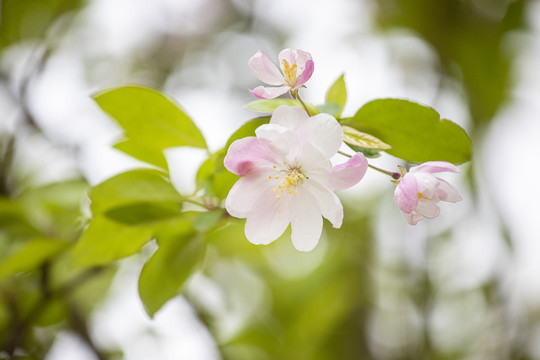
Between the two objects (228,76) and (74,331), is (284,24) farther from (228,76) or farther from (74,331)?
(74,331)

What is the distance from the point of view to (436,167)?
0.53m

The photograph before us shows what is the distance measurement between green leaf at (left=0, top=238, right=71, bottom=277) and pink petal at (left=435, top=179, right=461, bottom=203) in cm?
65

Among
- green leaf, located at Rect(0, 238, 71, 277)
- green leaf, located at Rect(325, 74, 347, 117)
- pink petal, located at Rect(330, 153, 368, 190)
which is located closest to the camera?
pink petal, located at Rect(330, 153, 368, 190)

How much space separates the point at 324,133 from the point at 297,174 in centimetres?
8

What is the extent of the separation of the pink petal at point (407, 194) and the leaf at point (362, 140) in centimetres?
4

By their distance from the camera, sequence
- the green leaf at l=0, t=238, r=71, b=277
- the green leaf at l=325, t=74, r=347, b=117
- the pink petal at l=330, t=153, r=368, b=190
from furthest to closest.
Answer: the green leaf at l=0, t=238, r=71, b=277 → the green leaf at l=325, t=74, r=347, b=117 → the pink petal at l=330, t=153, r=368, b=190

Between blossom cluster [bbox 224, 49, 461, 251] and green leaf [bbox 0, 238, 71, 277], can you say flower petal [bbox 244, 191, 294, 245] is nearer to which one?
blossom cluster [bbox 224, 49, 461, 251]

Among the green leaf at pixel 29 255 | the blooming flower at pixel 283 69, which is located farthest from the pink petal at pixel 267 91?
the green leaf at pixel 29 255

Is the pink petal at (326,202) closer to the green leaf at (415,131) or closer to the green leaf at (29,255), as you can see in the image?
the green leaf at (415,131)

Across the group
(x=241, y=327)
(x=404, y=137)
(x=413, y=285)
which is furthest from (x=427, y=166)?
(x=413, y=285)

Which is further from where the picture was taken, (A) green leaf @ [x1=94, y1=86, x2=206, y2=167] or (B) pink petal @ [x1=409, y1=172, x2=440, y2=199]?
(A) green leaf @ [x1=94, y1=86, x2=206, y2=167]

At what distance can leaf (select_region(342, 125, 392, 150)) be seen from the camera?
1.69 ft

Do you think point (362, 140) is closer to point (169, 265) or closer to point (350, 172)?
point (350, 172)

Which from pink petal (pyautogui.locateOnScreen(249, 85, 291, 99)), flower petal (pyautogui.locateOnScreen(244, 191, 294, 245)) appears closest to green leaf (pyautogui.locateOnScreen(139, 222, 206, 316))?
flower petal (pyautogui.locateOnScreen(244, 191, 294, 245))
